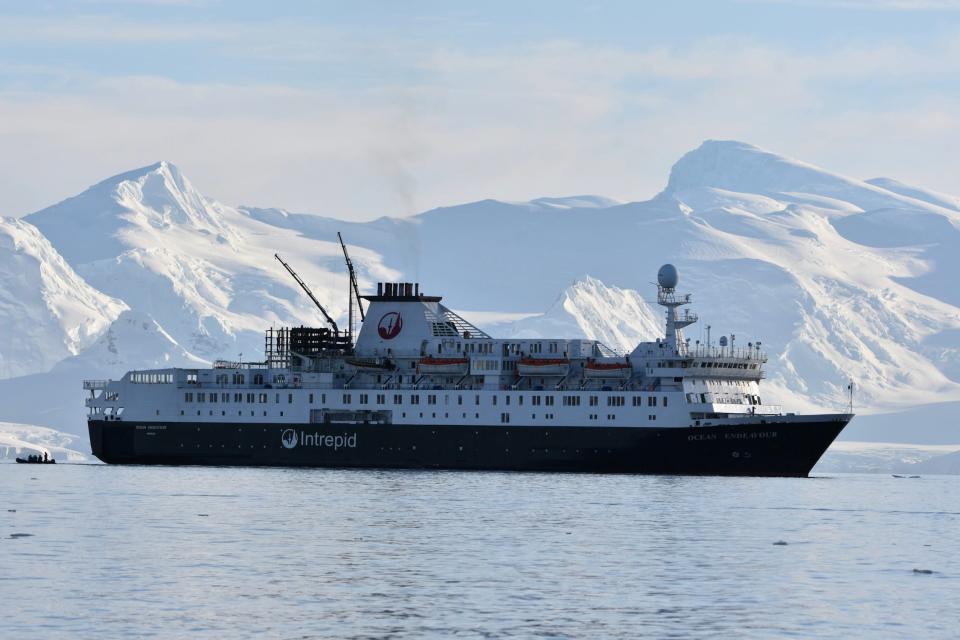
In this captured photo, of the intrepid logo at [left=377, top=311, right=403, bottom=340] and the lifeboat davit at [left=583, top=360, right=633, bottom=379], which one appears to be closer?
the lifeboat davit at [left=583, top=360, right=633, bottom=379]

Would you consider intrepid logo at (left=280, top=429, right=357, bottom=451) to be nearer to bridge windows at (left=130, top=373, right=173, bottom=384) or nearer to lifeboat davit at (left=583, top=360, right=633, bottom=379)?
bridge windows at (left=130, top=373, right=173, bottom=384)

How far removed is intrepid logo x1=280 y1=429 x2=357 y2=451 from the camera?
334 feet

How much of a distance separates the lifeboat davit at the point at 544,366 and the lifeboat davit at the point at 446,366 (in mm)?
3420

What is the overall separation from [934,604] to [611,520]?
2223cm

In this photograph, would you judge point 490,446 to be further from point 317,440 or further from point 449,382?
point 317,440

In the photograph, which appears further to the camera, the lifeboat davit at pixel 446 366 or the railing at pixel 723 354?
the lifeboat davit at pixel 446 366

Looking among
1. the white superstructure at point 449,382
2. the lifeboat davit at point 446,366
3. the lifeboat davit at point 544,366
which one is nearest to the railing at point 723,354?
the white superstructure at point 449,382

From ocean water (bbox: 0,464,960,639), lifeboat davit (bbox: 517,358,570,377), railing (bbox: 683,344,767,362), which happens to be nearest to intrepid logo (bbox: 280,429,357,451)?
lifeboat davit (bbox: 517,358,570,377)

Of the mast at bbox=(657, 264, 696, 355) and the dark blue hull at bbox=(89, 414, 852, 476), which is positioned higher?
the mast at bbox=(657, 264, 696, 355)

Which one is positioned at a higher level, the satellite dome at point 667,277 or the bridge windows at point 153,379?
the satellite dome at point 667,277

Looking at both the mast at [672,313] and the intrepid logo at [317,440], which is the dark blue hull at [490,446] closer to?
the intrepid logo at [317,440]

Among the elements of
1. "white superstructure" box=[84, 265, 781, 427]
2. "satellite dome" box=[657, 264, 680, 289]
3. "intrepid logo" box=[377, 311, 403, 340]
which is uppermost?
"satellite dome" box=[657, 264, 680, 289]

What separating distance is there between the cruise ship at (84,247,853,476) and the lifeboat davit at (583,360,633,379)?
0.08 m

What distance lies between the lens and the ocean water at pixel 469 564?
41.1 m
